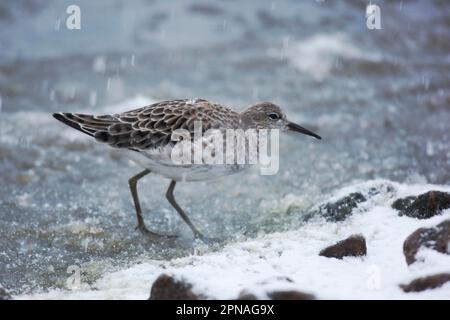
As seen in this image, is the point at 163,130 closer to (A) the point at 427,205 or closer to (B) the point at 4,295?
(B) the point at 4,295

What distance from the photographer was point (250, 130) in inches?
268

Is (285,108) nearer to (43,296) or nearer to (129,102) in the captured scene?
(129,102)

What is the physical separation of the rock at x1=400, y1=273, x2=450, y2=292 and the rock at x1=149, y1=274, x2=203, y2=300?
1330 mm

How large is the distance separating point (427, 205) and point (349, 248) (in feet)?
2.86

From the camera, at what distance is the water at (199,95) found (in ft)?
22.4

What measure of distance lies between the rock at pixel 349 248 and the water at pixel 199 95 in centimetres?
145

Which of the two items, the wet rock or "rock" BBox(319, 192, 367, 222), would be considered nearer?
"rock" BBox(319, 192, 367, 222)

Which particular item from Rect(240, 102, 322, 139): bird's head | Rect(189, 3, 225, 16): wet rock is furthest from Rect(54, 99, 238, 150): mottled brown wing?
Rect(189, 3, 225, 16): wet rock

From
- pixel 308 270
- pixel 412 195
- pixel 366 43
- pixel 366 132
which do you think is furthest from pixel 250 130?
pixel 366 43

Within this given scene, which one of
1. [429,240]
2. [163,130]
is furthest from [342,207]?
[163,130]

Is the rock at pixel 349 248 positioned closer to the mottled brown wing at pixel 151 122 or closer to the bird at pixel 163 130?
the bird at pixel 163 130

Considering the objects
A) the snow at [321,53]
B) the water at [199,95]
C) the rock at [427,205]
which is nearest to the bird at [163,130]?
the water at [199,95]

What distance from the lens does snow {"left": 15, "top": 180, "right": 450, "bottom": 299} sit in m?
4.46

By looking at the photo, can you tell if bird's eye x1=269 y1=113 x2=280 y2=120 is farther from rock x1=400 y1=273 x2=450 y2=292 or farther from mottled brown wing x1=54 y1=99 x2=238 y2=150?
rock x1=400 y1=273 x2=450 y2=292
